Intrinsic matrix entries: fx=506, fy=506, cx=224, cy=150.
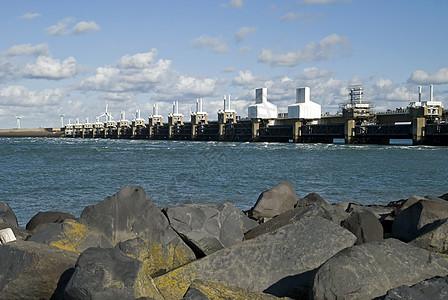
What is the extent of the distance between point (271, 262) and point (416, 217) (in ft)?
9.56

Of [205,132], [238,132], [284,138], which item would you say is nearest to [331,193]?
[284,138]

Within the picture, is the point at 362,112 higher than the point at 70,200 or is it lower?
higher

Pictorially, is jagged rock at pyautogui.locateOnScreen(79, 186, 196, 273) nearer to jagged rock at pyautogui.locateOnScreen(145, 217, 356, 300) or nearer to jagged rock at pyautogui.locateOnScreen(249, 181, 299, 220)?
jagged rock at pyautogui.locateOnScreen(145, 217, 356, 300)

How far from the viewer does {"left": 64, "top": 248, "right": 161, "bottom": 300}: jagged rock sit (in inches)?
168

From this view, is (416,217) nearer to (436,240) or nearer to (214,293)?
(436,240)

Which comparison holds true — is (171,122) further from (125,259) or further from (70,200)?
(125,259)

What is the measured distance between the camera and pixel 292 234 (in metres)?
6.27

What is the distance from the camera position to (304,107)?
305 feet

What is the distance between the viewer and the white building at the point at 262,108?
336 feet

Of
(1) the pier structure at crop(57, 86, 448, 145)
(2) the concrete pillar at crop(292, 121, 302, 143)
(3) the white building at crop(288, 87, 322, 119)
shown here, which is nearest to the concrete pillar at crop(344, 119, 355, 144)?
(1) the pier structure at crop(57, 86, 448, 145)

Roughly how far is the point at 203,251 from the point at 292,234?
1.47 metres

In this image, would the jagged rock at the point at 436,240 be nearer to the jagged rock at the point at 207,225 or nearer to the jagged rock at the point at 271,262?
the jagged rock at the point at 271,262

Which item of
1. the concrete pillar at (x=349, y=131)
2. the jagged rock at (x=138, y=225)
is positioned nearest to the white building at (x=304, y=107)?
the concrete pillar at (x=349, y=131)

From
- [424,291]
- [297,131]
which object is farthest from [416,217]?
[297,131]
